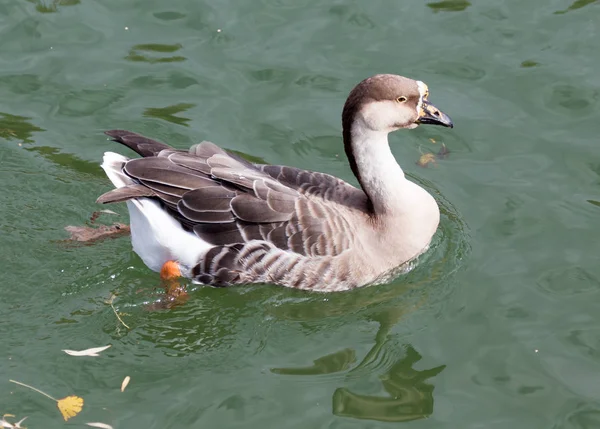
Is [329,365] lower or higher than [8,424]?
lower

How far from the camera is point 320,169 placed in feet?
32.4

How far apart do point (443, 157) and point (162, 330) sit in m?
3.74

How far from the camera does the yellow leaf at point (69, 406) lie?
23.0 feet

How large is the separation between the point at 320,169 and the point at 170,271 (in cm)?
232

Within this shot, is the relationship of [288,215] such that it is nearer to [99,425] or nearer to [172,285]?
[172,285]

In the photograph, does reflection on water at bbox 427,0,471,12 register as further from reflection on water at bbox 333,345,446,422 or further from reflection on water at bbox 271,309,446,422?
reflection on water at bbox 333,345,446,422

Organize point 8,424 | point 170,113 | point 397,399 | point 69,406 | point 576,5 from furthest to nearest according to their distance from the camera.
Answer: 1. point 576,5
2. point 170,113
3. point 397,399
4. point 69,406
5. point 8,424

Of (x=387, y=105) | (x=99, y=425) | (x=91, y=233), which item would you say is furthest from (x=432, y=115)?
(x=99, y=425)

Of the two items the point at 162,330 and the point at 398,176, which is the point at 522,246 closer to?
the point at 398,176

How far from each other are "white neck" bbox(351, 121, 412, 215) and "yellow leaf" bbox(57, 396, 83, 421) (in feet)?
10.3

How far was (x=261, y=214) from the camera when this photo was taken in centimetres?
816

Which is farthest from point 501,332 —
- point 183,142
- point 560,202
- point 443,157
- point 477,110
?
point 183,142

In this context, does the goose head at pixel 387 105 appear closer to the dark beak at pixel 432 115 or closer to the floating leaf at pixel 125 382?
the dark beak at pixel 432 115

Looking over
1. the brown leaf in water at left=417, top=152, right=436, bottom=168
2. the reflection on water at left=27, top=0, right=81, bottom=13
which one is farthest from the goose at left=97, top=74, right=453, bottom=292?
the reflection on water at left=27, top=0, right=81, bottom=13
